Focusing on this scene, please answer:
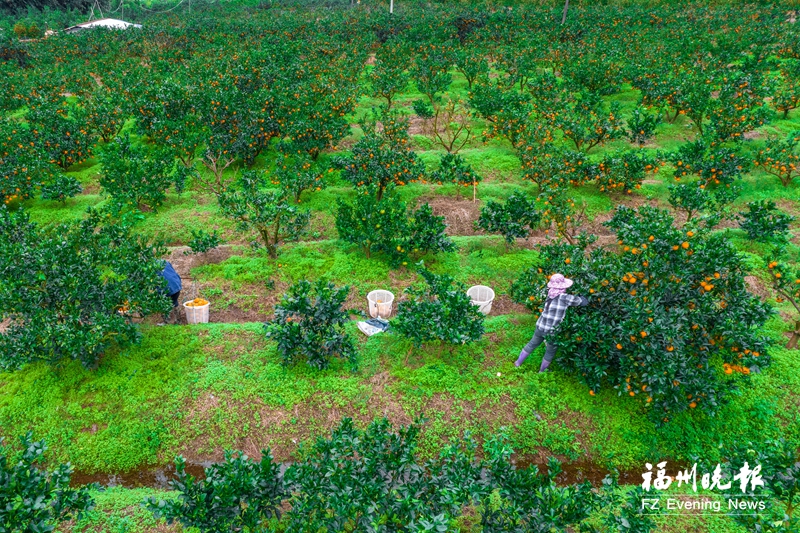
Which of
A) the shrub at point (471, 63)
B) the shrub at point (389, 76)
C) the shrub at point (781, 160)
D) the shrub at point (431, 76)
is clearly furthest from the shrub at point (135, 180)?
the shrub at point (781, 160)

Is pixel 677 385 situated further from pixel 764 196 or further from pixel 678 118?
pixel 678 118

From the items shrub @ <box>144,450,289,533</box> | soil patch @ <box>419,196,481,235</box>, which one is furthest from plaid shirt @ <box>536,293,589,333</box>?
soil patch @ <box>419,196,481,235</box>

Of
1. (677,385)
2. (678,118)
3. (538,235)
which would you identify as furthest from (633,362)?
(678,118)

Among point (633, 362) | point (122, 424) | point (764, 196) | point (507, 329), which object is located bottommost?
point (122, 424)

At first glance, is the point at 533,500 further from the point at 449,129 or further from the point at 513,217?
the point at 449,129

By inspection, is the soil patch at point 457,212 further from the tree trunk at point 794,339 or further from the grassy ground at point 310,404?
the tree trunk at point 794,339

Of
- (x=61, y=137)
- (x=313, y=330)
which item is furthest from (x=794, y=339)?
(x=61, y=137)
